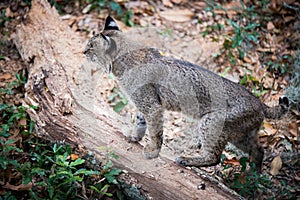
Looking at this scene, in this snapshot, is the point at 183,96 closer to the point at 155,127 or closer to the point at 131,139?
the point at 155,127

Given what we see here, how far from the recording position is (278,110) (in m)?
4.80

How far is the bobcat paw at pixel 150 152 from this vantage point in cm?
456

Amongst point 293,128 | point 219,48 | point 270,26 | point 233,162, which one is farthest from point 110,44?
point 270,26

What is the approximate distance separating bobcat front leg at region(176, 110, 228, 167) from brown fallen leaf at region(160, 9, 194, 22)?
126 inches

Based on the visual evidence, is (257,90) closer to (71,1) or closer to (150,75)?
(150,75)

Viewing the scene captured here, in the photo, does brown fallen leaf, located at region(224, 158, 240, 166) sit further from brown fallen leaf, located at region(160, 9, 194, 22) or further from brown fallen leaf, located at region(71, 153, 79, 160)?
brown fallen leaf, located at region(160, 9, 194, 22)

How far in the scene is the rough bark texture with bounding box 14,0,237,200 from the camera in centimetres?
425

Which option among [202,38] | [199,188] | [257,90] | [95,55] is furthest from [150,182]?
[202,38]

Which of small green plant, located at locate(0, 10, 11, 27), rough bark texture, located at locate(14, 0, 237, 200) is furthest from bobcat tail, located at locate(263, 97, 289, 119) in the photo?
small green plant, located at locate(0, 10, 11, 27)

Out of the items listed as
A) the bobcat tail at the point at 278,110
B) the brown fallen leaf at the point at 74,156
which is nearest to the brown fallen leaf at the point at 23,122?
the brown fallen leaf at the point at 74,156

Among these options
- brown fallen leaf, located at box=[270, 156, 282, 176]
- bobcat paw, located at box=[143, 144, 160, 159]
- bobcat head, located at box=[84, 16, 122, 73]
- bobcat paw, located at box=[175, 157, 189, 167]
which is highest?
bobcat head, located at box=[84, 16, 122, 73]

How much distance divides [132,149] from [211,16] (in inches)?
150

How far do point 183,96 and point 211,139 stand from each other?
0.60 metres

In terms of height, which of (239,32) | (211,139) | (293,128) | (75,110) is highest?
(239,32)
